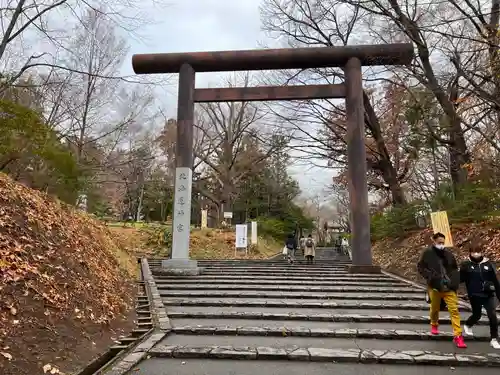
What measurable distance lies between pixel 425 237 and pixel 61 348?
11953 millimetres

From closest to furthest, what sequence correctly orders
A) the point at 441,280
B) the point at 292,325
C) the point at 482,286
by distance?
the point at 482,286 → the point at 441,280 → the point at 292,325

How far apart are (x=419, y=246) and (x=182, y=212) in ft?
26.2

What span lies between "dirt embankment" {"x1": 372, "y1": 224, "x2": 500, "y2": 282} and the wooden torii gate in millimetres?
1364

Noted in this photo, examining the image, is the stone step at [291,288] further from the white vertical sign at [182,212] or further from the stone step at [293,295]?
the white vertical sign at [182,212]

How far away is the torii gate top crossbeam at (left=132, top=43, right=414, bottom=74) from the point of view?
40.2ft

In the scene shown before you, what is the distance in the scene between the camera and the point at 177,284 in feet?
32.2

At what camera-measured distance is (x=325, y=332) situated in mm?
5465

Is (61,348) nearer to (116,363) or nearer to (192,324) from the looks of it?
(116,363)

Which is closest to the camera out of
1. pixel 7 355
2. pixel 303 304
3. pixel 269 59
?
pixel 7 355

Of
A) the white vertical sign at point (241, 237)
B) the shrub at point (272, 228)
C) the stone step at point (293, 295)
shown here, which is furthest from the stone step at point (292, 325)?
the shrub at point (272, 228)

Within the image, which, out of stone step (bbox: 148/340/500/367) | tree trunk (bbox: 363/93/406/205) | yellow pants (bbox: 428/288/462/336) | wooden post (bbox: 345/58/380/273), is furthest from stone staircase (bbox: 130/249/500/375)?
tree trunk (bbox: 363/93/406/205)

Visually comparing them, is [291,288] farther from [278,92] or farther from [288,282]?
[278,92]

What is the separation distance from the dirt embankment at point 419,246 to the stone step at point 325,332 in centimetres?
293

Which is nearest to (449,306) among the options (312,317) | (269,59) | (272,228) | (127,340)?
(312,317)
